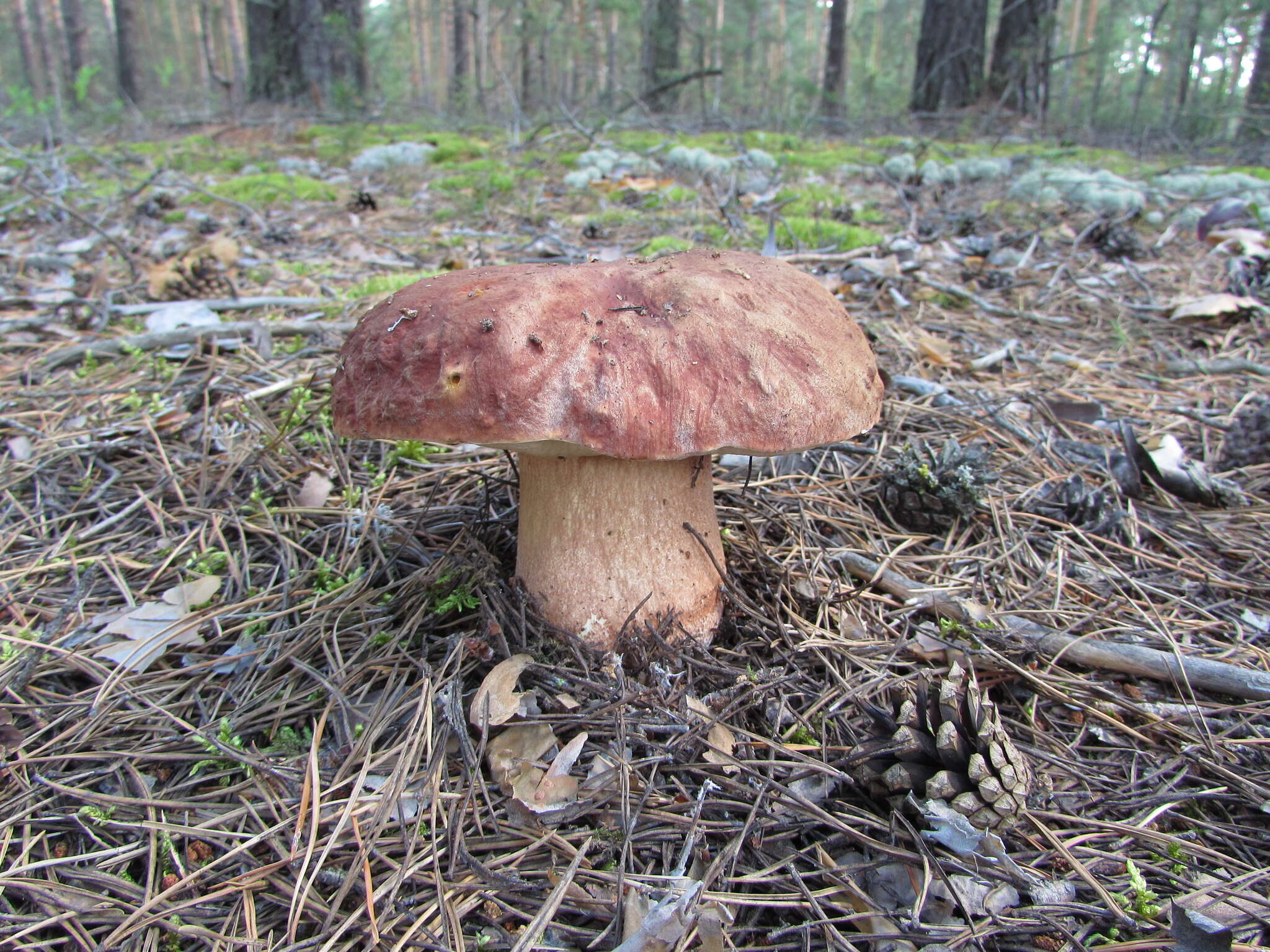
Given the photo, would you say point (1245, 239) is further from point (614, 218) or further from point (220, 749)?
point (220, 749)

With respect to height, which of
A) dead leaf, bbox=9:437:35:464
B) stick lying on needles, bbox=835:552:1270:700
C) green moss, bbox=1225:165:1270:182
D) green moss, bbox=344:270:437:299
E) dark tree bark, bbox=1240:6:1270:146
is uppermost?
dark tree bark, bbox=1240:6:1270:146

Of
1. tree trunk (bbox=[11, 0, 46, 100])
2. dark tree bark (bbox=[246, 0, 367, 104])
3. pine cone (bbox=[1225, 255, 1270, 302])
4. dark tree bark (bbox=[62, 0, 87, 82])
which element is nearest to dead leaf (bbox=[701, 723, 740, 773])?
pine cone (bbox=[1225, 255, 1270, 302])

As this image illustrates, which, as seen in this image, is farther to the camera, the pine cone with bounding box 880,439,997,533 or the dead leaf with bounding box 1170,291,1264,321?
the dead leaf with bounding box 1170,291,1264,321

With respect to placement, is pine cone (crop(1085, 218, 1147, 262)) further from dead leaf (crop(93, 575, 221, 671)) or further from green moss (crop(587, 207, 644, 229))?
dead leaf (crop(93, 575, 221, 671))

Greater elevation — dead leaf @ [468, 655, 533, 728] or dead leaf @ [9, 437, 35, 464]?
dead leaf @ [9, 437, 35, 464]

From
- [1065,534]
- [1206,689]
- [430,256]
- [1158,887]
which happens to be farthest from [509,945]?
[430,256]

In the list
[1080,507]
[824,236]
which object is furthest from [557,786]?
[824,236]

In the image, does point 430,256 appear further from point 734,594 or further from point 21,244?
point 734,594
